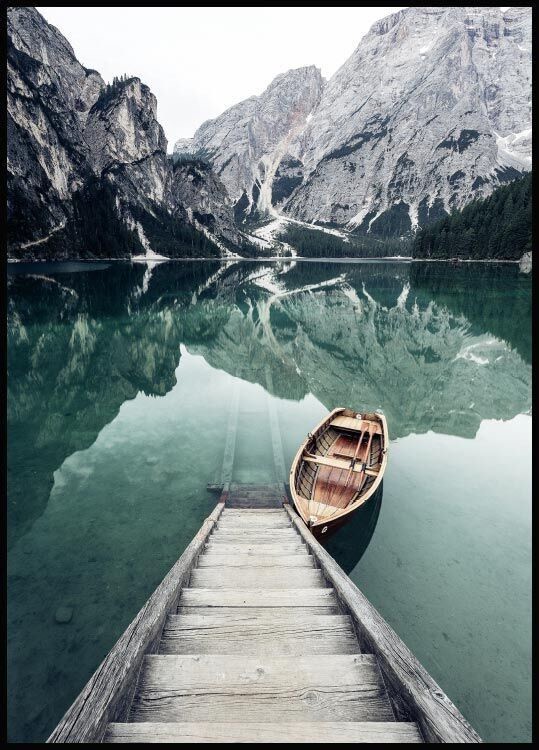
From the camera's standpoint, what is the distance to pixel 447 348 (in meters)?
27.7

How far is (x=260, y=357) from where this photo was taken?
25.9m

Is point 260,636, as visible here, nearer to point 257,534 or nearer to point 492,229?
point 257,534

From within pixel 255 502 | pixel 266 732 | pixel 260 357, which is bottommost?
pixel 255 502

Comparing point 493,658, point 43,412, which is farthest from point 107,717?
point 43,412

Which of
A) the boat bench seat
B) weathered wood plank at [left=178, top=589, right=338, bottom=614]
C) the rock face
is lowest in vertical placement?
weathered wood plank at [left=178, top=589, right=338, bottom=614]

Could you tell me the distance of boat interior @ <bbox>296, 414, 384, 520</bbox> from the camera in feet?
30.9

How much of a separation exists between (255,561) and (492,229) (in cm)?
11892

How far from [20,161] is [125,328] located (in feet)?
448

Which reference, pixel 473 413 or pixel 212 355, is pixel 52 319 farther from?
pixel 473 413

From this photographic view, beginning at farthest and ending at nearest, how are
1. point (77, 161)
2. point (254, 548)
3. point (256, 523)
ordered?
point (77, 161) < point (256, 523) < point (254, 548)

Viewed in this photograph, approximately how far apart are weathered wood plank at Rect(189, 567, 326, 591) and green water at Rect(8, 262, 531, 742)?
2.55m

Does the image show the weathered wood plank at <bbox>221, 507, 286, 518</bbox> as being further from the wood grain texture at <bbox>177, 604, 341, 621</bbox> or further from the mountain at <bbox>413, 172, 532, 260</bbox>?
the mountain at <bbox>413, 172, 532, 260</bbox>

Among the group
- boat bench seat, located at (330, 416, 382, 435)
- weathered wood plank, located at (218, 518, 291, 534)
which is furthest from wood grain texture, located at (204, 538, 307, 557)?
boat bench seat, located at (330, 416, 382, 435)

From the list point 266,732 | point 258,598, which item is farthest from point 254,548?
point 266,732
